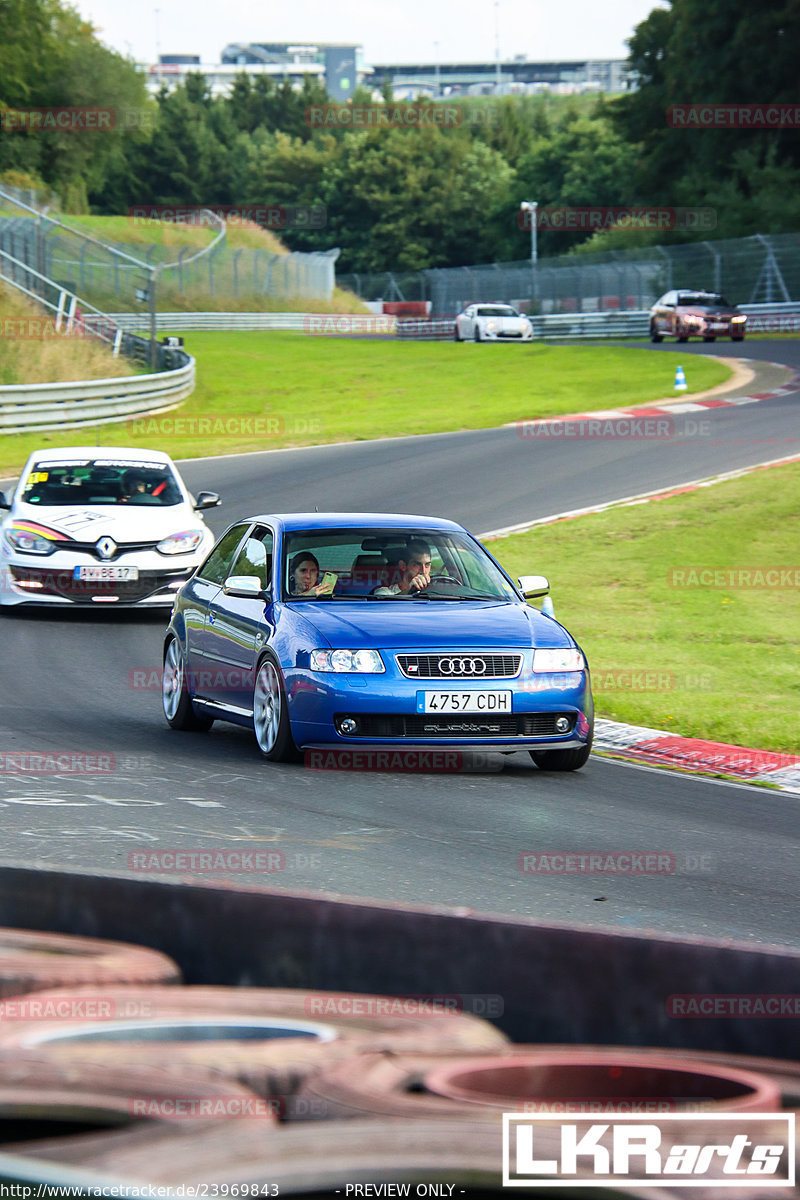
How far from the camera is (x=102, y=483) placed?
16.4 metres

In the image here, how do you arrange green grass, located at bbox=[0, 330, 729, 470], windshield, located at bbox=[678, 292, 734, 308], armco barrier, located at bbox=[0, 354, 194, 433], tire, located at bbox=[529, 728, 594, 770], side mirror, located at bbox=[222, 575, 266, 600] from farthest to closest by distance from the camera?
windshield, located at bbox=[678, 292, 734, 308] < green grass, located at bbox=[0, 330, 729, 470] < armco barrier, located at bbox=[0, 354, 194, 433] < side mirror, located at bbox=[222, 575, 266, 600] < tire, located at bbox=[529, 728, 594, 770]

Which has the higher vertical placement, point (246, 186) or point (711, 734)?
point (246, 186)

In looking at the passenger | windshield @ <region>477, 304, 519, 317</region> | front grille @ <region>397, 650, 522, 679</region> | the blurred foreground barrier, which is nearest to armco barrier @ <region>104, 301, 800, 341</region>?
windshield @ <region>477, 304, 519, 317</region>

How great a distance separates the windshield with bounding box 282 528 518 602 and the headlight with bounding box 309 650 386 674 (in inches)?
32.6

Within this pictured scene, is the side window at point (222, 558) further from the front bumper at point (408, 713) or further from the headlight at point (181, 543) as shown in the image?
the headlight at point (181, 543)

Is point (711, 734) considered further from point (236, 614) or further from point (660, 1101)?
point (660, 1101)

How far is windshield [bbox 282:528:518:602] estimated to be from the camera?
10039mm

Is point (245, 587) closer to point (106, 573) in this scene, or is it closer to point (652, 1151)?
point (106, 573)

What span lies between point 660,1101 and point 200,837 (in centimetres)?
436

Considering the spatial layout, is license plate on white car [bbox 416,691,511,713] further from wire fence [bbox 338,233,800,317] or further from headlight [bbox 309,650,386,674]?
wire fence [bbox 338,233,800,317]

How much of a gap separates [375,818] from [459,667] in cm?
Result: 134

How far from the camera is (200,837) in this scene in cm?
744

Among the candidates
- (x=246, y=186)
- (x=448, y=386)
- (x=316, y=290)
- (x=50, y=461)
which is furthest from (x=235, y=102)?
(x=50, y=461)

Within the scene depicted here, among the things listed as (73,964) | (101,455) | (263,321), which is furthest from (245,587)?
(263,321)
